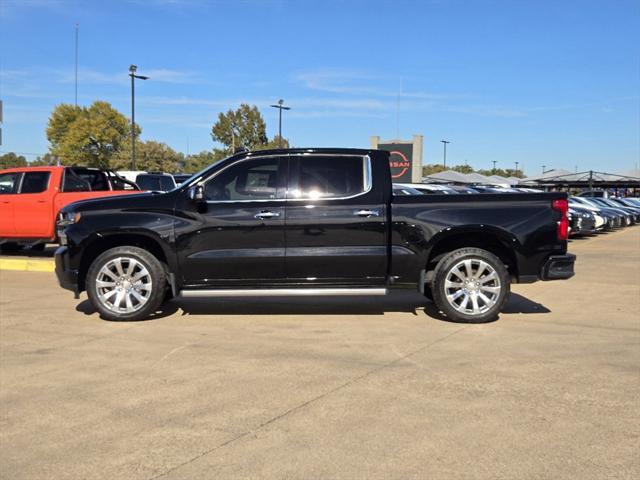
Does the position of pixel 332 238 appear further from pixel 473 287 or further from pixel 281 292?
pixel 473 287

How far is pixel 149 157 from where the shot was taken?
70.2m

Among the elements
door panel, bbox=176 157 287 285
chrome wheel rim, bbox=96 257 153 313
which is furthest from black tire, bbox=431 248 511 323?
chrome wheel rim, bbox=96 257 153 313

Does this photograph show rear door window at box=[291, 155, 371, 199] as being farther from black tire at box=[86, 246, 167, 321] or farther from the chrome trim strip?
black tire at box=[86, 246, 167, 321]

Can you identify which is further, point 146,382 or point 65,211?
point 65,211

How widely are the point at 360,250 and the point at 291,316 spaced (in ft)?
3.81

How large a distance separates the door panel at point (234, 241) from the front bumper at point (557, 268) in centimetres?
287

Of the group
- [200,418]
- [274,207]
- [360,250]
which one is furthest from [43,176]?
[200,418]

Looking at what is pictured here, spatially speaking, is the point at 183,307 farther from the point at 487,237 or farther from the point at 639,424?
the point at 639,424

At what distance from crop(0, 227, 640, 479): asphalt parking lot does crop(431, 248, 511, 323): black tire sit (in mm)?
159

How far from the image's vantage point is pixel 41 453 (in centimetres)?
340

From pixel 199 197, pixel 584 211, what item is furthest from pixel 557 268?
pixel 584 211

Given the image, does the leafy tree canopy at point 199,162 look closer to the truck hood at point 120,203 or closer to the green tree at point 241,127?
the green tree at point 241,127

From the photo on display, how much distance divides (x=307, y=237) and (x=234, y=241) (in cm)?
79

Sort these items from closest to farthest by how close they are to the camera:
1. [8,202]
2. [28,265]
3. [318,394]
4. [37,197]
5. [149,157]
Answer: [318,394] → [28,265] → [37,197] → [8,202] → [149,157]
